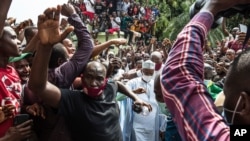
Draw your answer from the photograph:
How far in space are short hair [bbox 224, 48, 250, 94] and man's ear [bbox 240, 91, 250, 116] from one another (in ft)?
0.05

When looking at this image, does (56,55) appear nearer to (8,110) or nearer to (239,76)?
(8,110)

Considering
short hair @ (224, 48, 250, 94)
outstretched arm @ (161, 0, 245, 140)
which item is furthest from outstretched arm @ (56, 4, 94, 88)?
short hair @ (224, 48, 250, 94)

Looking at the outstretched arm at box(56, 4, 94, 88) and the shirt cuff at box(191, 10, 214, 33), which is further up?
the shirt cuff at box(191, 10, 214, 33)

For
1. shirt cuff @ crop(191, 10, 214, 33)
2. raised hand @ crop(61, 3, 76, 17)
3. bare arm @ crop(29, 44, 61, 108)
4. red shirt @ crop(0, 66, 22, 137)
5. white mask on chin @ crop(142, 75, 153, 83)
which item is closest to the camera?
shirt cuff @ crop(191, 10, 214, 33)

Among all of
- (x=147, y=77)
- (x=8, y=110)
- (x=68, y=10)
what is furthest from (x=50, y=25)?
(x=147, y=77)

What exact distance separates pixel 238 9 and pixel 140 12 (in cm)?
2180

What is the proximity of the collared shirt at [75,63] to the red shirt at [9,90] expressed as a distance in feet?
1.03

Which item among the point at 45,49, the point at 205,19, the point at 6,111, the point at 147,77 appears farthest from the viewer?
the point at 147,77

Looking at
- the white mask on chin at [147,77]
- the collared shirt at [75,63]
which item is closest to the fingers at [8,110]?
the collared shirt at [75,63]

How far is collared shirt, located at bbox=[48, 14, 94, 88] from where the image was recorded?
120 inches

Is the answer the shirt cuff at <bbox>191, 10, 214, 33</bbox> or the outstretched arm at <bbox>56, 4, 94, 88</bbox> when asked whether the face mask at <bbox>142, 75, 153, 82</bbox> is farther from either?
the shirt cuff at <bbox>191, 10, 214, 33</bbox>

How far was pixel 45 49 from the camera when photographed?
2189 mm

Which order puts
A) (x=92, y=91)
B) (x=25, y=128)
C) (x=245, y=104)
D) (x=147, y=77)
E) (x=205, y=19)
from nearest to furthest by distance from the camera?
(x=245, y=104) < (x=205, y=19) < (x=25, y=128) < (x=92, y=91) < (x=147, y=77)

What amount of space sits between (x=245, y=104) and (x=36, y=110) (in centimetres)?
193
